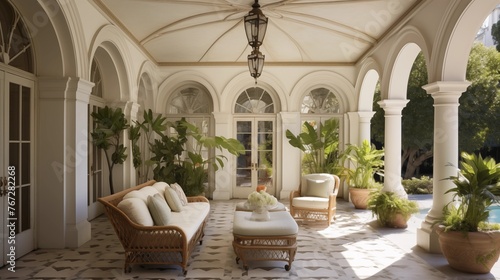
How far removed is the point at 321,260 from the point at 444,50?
344 centimetres

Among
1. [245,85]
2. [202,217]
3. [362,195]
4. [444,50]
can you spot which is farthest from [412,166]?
[202,217]

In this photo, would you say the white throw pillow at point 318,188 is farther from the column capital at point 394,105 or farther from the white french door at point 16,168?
the white french door at point 16,168

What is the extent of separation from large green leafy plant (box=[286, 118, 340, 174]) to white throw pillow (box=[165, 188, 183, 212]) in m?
4.67

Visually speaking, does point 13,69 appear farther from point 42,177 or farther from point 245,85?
point 245,85

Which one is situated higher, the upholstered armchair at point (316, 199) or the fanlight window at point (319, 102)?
the fanlight window at point (319, 102)

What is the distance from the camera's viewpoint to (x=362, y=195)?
9.27 m

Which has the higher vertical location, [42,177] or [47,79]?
[47,79]

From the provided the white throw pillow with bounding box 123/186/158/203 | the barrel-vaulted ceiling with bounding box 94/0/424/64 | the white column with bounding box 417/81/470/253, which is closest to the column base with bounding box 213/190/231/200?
the barrel-vaulted ceiling with bounding box 94/0/424/64

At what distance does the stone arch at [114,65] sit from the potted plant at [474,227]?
6101 millimetres

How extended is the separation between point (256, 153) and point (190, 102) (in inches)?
97.0

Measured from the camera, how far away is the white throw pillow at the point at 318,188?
314 inches

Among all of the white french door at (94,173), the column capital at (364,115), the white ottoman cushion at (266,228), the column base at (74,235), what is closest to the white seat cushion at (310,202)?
the white ottoman cushion at (266,228)

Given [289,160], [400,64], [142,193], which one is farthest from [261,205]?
[289,160]

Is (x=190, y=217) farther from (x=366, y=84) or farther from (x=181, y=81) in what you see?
(x=366, y=84)
